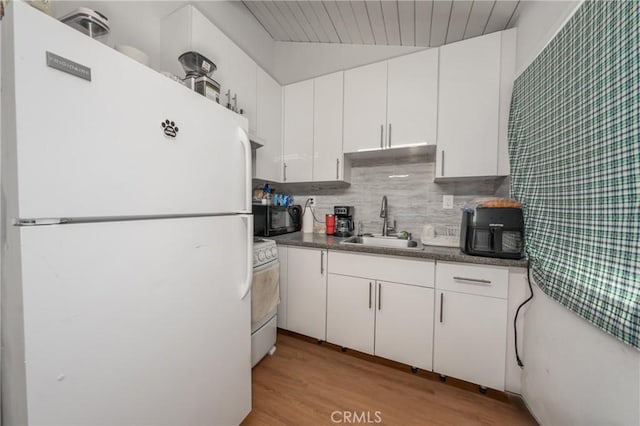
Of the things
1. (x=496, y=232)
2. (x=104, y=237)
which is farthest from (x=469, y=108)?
(x=104, y=237)

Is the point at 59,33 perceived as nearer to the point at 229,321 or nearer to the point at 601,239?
the point at 229,321

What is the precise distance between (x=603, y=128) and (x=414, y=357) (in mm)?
1498

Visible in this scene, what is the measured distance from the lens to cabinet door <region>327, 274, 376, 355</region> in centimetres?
163

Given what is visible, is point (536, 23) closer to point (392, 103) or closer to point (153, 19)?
point (392, 103)

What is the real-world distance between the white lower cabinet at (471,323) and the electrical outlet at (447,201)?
72 centimetres

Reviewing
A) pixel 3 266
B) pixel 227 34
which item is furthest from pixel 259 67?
pixel 3 266

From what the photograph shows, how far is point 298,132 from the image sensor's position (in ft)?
7.29

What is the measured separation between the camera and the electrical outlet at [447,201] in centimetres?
193

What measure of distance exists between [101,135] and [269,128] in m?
1.63

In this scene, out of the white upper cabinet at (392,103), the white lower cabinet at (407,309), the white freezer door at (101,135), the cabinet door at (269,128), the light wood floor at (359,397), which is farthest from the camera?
the cabinet door at (269,128)

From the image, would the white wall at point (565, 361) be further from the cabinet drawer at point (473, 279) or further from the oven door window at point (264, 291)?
the oven door window at point (264, 291)

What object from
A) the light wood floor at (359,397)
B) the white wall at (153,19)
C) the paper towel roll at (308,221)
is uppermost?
the white wall at (153,19)

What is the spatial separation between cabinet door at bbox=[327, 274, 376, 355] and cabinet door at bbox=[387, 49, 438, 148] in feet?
3.81

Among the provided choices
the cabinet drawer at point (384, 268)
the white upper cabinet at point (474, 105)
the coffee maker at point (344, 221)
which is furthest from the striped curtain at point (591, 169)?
the coffee maker at point (344, 221)
